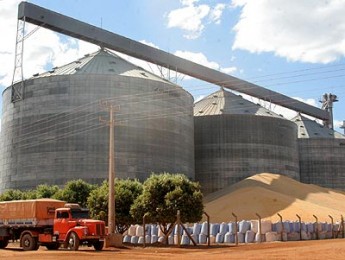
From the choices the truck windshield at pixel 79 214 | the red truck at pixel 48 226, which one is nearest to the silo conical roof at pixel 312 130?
the truck windshield at pixel 79 214

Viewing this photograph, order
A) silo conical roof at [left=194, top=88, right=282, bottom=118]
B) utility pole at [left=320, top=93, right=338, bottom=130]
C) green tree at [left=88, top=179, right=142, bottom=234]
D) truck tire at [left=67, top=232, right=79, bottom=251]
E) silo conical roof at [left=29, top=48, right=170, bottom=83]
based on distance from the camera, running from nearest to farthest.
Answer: truck tire at [left=67, top=232, right=79, bottom=251] → green tree at [left=88, top=179, right=142, bottom=234] → silo conical roof at [left=29, top=48, right=170, bottom=83] → silo conical roof at [left=194, top=88, right=282, bottom=118] → utility pole at [left=320, top=93, right=338, bottom=130]

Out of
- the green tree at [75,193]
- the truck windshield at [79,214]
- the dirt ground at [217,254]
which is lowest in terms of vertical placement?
the dirt ground at [217,254]

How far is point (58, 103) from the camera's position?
7431 cm

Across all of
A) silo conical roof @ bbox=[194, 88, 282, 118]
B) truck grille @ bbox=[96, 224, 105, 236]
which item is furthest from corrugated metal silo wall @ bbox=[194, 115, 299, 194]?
truck grille @ bbox=[96, 224, 105, 236]

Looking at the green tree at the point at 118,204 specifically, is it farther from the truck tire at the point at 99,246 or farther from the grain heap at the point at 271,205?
the grain heap at the point at 271,205

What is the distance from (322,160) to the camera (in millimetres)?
120500

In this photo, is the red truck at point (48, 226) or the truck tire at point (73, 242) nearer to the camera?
the truck tire at point (73, 242)

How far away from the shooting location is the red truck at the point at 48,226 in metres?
33.8

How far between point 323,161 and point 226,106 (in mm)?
31425

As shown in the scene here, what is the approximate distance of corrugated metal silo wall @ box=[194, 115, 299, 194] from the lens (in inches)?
3784

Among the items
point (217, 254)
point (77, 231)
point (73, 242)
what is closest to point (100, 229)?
point (77, 231)

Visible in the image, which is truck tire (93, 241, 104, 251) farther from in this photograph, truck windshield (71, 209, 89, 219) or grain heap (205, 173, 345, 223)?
grain heap (205, 173, 345, 223)

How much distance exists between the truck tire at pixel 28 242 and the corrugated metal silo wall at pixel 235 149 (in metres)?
62.3

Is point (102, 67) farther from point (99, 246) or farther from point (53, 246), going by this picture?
point (99, 246)
